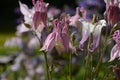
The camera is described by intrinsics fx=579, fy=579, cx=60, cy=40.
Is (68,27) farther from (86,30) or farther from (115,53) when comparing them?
(115,53)

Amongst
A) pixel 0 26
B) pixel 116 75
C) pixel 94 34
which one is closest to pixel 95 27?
pixel 94 34

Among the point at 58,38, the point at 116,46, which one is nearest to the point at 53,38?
the point at 58,38

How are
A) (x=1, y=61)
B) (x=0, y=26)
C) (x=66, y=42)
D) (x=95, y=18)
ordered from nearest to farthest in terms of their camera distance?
1. (x=66, y=42)
2. (x=95, y=18)
3. (x=1, y=61)
4. (x=0, y=26)

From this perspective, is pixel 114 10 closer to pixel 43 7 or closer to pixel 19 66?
pixel 43 7

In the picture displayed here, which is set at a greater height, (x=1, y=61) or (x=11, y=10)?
(x=1, y=61)

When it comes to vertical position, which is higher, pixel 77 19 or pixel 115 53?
pixel 77 19

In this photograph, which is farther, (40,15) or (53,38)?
(40,15)
